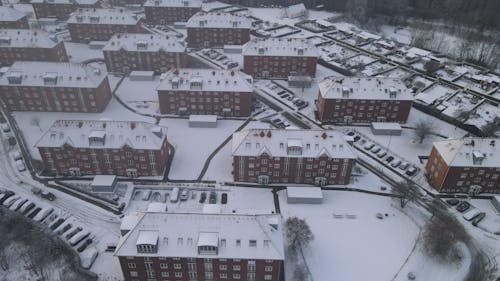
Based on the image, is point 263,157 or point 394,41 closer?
point 263,157

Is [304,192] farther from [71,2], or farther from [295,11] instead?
[71,2]

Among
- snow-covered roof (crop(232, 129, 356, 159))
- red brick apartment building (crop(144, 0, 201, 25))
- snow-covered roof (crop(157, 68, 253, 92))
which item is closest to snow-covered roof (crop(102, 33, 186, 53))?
snow-covered roof (crop(157, 68, 253, 92))

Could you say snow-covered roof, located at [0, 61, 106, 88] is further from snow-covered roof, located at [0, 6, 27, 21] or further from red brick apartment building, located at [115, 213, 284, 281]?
red brick apartment building, located at [115, 213, 284, 281]

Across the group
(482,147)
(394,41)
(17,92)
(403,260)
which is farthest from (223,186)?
(394,41)

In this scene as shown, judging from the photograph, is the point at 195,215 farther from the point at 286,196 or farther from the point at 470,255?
the point at 470,255

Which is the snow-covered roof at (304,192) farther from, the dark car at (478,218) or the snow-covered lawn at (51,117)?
the snow-covered lawn at (51,117)

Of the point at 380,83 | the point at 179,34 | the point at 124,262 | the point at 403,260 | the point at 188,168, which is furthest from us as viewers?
the point at 179,34
